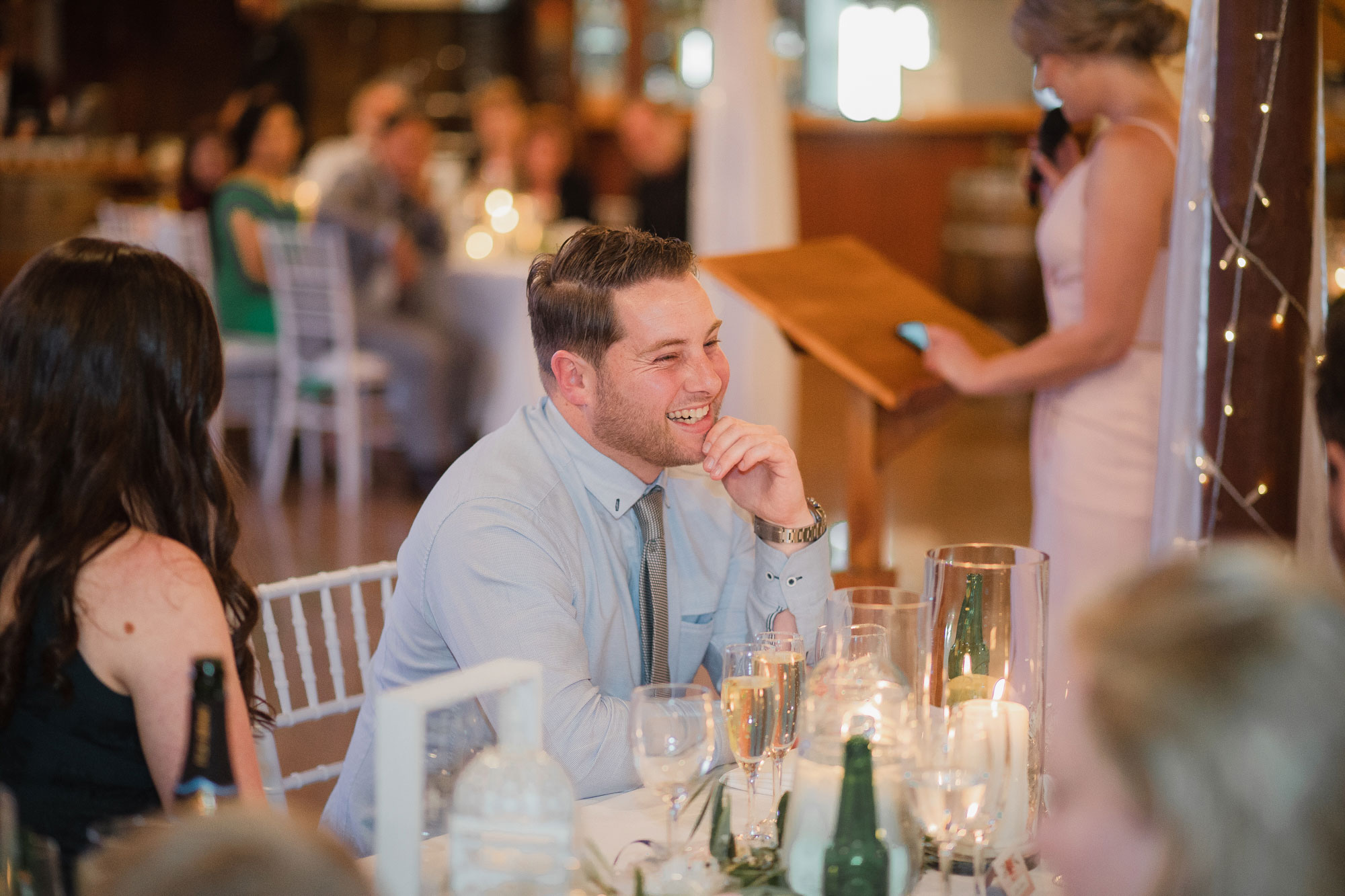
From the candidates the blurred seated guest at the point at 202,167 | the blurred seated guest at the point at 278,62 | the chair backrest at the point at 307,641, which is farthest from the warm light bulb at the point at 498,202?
the chair backrest at the point at 307,641

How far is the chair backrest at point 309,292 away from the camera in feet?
17.2

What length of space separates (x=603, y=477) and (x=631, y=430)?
2.7 inches

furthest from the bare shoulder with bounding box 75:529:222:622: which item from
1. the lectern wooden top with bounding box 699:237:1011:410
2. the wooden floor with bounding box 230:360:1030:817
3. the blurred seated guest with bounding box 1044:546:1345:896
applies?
the wooden floor with bounding box 230:360:1030:817

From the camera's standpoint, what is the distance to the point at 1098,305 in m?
2.35

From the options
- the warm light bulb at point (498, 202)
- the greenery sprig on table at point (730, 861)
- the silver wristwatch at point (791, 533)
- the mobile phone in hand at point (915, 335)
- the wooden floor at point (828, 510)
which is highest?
the warm light bulb at point (498, 202)

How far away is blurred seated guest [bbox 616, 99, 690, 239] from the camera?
6.27m

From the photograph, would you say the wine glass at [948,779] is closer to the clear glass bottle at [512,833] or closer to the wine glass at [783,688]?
the wine glass at [783,688]

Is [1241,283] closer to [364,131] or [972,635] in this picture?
[972,635]

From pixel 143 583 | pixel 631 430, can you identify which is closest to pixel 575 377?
pixel 631 430

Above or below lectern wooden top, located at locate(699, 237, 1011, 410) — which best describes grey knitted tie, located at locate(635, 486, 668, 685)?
below

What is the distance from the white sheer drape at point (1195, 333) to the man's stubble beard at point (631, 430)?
31.3 inches

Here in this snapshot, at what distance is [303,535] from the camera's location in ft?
15.8

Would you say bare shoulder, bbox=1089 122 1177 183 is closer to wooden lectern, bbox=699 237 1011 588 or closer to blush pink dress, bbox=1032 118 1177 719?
blush pink dress, bbox=1032 118 1177 719

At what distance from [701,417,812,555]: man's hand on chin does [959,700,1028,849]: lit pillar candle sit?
54 centimetres
